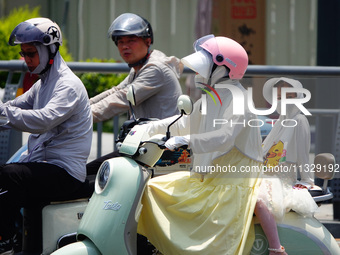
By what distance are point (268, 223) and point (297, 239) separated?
0.22 meters

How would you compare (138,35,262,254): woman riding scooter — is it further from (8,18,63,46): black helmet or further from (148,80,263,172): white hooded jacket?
(8,18,63,46): black helmet

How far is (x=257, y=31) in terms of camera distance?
1486cm

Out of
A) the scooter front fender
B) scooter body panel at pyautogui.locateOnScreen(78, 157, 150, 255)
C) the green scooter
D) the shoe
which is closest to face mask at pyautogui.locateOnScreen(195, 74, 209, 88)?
the green scooter

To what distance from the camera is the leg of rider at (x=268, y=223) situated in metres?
3.62

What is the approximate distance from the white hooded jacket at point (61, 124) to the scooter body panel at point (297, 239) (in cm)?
114

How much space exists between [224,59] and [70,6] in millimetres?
12374

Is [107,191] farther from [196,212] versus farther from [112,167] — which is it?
[196,212]

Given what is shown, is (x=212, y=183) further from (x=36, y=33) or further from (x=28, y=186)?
(x=36, y=33)

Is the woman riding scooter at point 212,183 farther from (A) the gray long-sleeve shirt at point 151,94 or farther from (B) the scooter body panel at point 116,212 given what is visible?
Answer: (A) the gray long-sleeve shirt at point 151,94

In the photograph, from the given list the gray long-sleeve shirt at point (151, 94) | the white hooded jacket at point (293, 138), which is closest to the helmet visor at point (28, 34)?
the gray long-sleeve shirt at point (151, 94)

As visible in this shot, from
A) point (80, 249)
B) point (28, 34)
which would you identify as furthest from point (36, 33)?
point (80, 249)

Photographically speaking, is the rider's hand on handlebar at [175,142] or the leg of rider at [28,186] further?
the leg of rider at [28,186]

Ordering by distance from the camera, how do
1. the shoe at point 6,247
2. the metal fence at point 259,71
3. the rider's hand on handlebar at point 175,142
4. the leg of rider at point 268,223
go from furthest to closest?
the metal fence at point 259,71 → the shoe at point 6,247 → the leg of rider at point 268,223 → the rider's hand on handlebar at point 175,142

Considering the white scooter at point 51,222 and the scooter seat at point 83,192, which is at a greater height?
the scooter seat at point 83,192
